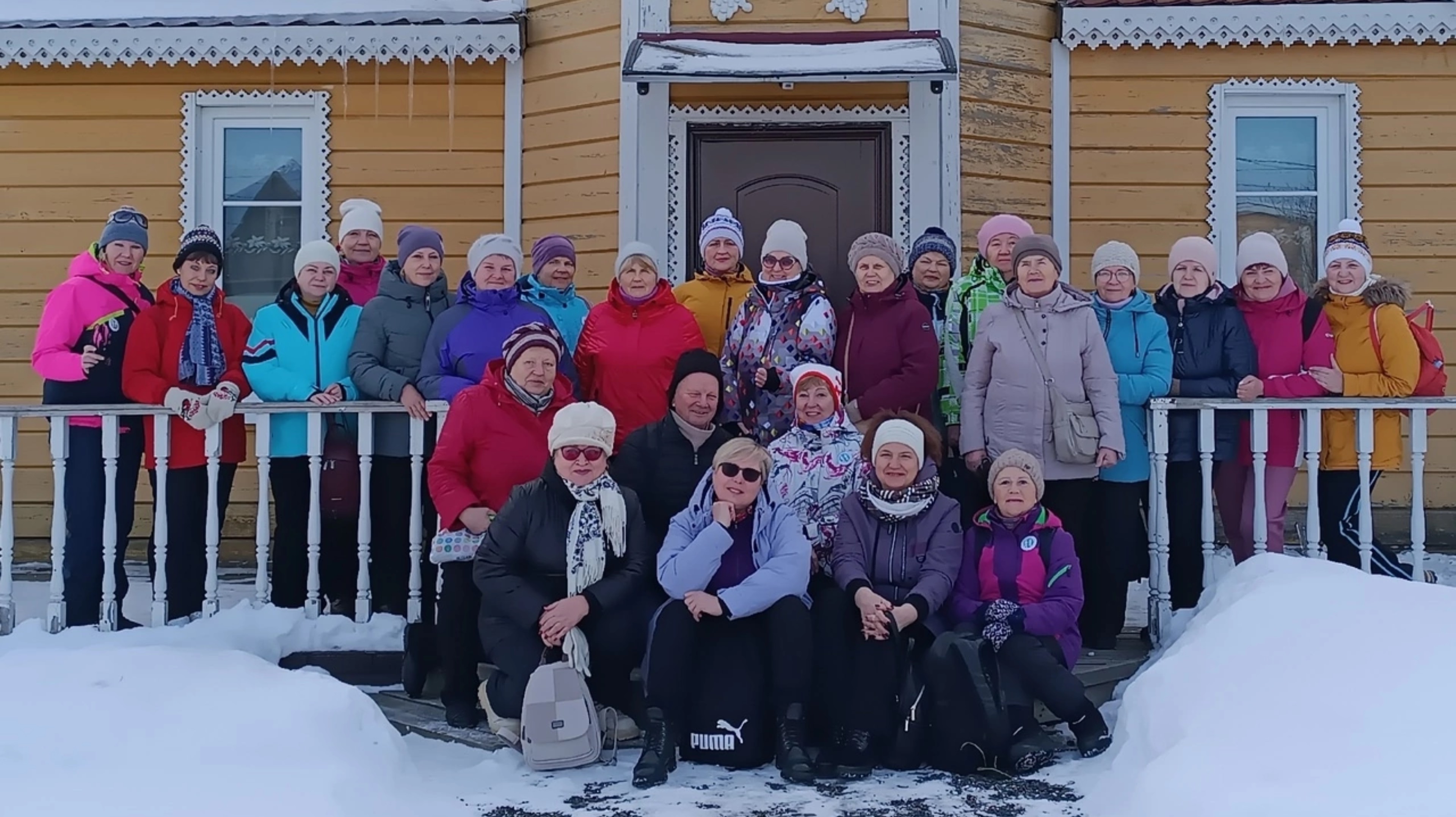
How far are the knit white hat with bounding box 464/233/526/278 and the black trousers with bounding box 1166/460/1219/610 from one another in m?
2.66

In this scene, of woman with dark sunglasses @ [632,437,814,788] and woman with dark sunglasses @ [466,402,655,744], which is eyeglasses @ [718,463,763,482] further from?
woman with dark sunglasses @ [466,402,655,744]

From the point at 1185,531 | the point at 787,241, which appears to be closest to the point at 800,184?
the point at 787,241

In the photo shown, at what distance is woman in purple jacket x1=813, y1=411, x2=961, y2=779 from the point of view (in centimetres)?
377

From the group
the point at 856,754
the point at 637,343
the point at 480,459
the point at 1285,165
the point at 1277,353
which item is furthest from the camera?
the point at 1285,165

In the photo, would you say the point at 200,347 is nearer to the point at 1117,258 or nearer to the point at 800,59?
the point at 800,59

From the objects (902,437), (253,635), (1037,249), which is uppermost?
(1037,249)

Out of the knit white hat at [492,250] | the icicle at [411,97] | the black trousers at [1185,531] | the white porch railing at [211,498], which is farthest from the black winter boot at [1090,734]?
the icicle at [411,97]

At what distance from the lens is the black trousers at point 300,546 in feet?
15.6

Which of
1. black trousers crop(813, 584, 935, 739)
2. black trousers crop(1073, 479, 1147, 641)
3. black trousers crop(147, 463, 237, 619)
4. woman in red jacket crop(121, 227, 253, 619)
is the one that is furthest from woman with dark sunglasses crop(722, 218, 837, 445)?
black trousers crop(147, 463, 237, 619)

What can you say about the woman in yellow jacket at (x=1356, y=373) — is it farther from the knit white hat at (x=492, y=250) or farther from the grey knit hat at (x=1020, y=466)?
the knit white hat at (x=492, y=250)

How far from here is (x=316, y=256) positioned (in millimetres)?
4703

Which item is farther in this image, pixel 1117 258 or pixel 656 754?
pixel 1117 258

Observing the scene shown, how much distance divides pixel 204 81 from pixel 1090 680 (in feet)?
17.8

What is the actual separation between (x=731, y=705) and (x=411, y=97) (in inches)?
163
